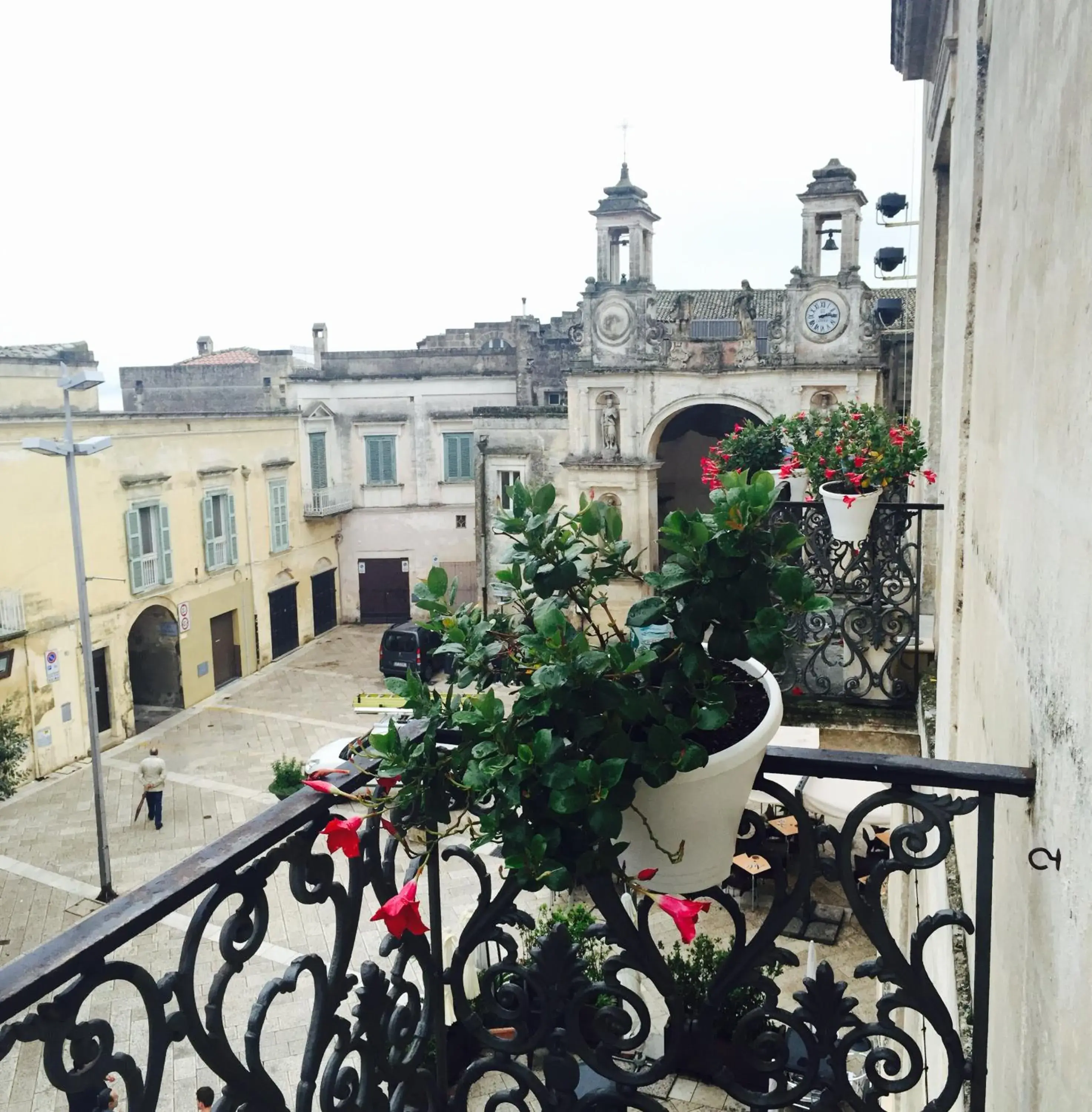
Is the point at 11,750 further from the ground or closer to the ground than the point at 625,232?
closer to the ground

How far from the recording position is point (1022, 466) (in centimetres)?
195

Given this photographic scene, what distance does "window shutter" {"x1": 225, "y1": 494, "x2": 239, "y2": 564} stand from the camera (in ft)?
68.3

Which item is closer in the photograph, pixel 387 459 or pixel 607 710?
pixel 607 710

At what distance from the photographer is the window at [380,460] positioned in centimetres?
2583

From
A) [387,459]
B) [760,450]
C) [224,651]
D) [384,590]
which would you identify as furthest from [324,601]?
[760,450]

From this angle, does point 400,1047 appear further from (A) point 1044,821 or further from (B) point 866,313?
(B) point 866,313

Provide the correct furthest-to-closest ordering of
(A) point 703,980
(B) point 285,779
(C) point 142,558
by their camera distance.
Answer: (C) point 142,558 < (B) point 285,779 < (A) point 703,980

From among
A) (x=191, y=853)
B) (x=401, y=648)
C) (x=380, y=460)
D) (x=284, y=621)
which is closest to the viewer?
(x=191, y=853)

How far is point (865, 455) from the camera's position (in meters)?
5.72

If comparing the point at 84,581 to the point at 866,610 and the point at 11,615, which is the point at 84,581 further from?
the point at 866,610

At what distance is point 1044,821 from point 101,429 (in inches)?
702

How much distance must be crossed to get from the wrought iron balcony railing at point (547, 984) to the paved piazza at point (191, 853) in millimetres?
Answer: 2613

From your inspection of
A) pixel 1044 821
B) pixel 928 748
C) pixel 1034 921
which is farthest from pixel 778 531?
pixel 928 748

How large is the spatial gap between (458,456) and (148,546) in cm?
913
